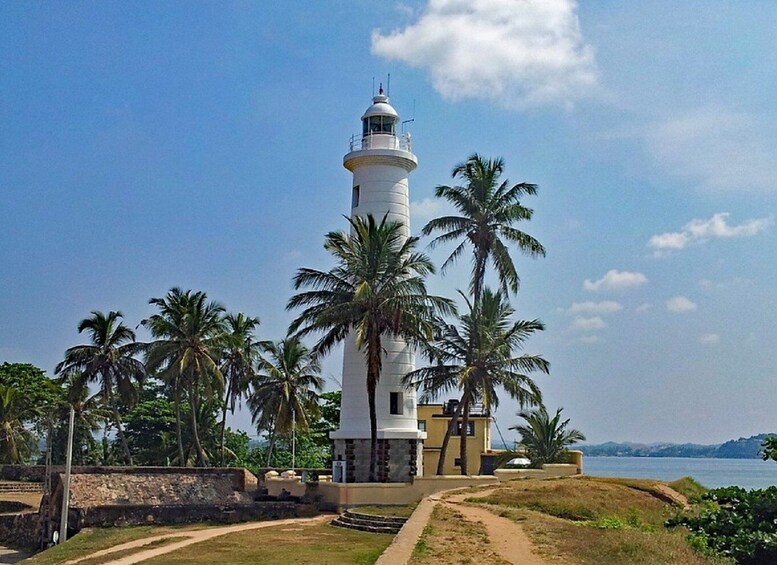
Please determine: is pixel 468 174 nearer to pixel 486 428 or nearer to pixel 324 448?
pixel 486 428

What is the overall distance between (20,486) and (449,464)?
21.1m

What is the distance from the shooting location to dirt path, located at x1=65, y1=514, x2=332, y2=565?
2127cm

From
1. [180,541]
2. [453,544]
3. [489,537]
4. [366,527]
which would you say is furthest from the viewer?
[366,527]

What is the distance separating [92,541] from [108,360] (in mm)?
18059

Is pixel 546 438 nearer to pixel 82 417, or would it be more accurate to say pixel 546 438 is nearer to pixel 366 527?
pixel 366 527

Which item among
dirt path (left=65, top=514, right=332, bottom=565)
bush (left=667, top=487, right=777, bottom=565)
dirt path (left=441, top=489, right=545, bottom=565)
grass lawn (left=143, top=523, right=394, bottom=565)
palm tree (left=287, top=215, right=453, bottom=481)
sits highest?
palm tree (left=287, top=215, right=453, bottom=481)

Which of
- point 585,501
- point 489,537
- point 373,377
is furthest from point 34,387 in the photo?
point 489,537

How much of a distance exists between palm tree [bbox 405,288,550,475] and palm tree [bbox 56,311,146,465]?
17298 mm

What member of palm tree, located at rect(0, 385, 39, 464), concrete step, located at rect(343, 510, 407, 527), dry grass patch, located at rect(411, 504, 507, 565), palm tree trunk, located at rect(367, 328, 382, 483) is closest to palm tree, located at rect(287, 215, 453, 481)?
palm tree trunk, located at rect(367, 328, 382, 483)

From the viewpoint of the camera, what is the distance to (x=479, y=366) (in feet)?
105

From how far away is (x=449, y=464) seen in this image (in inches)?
1650

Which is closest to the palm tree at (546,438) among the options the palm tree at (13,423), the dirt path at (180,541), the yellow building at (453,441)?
the yellow building at (453,441)

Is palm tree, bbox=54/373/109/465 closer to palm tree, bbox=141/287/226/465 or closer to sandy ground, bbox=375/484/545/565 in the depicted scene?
palm tree, bbox=141/287/226/465

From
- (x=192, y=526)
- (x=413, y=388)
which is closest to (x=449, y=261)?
(x=413, y=388)
